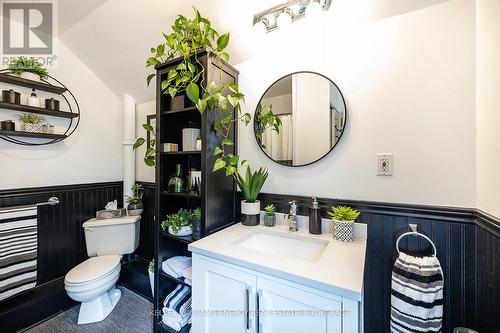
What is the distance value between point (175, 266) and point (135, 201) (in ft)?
3.61

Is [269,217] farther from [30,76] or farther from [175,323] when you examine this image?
[30,76]

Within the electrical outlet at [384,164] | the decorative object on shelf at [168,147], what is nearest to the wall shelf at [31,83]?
the decorative object on shelf at [168,147]

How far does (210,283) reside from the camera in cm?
102

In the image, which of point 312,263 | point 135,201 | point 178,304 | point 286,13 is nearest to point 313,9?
point 286,13

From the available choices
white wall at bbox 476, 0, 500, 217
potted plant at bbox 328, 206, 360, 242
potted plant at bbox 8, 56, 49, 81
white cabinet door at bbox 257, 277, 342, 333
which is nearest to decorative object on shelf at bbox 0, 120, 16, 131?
potted plant at bbox 8, 56, 49, 81

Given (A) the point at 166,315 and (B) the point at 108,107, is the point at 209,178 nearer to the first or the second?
(A) the point at 166,315

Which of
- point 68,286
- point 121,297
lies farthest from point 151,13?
point 121,297

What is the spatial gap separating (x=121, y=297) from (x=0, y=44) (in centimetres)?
240

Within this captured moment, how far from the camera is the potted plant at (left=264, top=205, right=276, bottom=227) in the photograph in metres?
1.35

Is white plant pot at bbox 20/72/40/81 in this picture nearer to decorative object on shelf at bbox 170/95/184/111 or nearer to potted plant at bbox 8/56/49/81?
potted plant at bbox 8/56/49/81

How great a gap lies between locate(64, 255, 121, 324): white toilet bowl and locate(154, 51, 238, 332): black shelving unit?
553 mm

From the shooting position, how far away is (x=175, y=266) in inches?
53.2

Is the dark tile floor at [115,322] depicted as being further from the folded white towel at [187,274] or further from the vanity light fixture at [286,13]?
the vanity light fixture at [286,13]

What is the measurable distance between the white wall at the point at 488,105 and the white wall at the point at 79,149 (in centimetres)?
296
